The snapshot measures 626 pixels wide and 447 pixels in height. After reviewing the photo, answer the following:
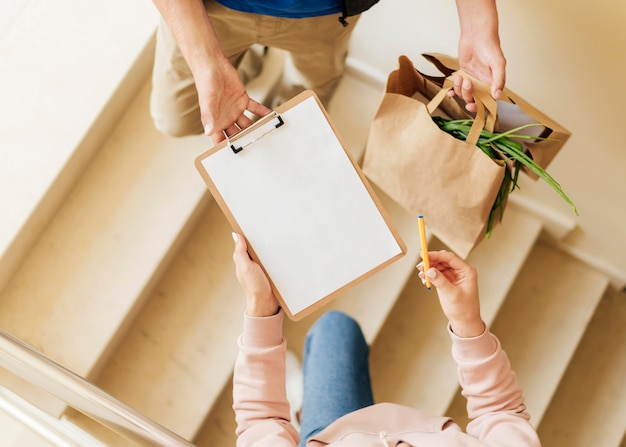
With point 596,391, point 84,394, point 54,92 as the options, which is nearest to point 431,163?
point 84,394

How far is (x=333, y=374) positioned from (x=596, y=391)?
3.54 feet

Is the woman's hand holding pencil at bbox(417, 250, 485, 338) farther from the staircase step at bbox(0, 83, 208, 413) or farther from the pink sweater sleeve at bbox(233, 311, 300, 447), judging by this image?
the staircase step at bbox(0, 83, 208, 413)

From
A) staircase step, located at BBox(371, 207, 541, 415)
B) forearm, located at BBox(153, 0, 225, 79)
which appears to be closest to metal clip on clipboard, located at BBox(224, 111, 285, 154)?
forearm, located at BBox(153, 0, 225, 79)

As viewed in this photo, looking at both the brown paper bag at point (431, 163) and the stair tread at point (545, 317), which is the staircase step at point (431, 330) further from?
the brown paper bag at point (431, 163)

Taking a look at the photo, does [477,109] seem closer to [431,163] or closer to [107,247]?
[431,163]

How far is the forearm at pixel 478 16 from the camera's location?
1.15 meters

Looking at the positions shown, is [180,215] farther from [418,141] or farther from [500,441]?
[500,441]

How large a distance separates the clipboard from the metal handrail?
28 cm

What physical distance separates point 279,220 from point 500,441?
50 cm

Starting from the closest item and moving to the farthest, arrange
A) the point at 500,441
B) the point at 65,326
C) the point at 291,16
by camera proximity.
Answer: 1. the point at 500,441
2. the point at 291,16
3. the point at 65,326

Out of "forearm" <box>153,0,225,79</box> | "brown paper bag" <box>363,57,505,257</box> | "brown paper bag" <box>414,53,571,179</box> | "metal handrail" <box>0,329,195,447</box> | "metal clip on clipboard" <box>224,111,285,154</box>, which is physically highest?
"brown paper bag" <box>414,53,571,179</box>

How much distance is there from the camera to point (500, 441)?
98 centimetres

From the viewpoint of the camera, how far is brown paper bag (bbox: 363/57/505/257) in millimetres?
1190

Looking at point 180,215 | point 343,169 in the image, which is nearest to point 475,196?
point 343,169
